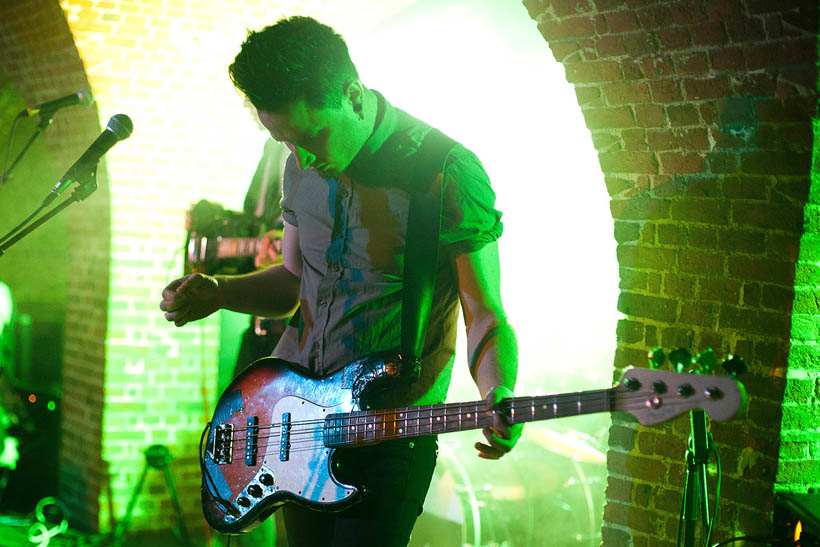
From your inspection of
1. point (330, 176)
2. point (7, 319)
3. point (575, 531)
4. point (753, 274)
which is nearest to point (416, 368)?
point (330, 176)

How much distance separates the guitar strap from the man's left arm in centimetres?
11

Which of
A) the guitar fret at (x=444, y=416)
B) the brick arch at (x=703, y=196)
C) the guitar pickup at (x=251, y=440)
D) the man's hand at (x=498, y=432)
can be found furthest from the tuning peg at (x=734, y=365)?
the guitar pickup at (x=251, y=440)

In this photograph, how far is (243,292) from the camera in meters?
2.58

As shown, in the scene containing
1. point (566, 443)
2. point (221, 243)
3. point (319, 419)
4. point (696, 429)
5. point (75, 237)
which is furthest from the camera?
point (75, 237)

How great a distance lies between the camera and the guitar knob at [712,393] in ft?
5.07

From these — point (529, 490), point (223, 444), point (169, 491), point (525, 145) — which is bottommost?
point (169, 491)

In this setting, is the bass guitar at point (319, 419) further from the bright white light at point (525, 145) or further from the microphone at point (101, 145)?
the bright white light at point (525, 145)

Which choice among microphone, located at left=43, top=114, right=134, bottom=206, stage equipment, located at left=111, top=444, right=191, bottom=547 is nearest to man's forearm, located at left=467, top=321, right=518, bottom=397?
microphone, located at left=43, top=114, right=134, bottom=206

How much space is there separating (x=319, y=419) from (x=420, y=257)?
557 millimetres

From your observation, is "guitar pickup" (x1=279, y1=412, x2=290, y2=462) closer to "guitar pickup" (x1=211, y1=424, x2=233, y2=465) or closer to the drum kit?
"guitar pickup" (x1=211, y1=424, x2=233, y2=465)

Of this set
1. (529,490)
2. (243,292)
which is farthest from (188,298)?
(529,490)

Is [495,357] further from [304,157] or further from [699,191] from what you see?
[699,191]

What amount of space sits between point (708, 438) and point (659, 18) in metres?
1.63

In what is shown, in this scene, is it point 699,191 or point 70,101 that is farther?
point 70,101
